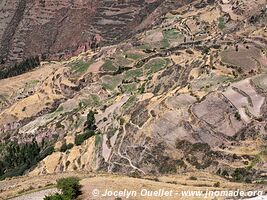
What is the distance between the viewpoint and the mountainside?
67250 mm

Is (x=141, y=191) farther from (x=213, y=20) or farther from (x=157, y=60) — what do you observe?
(x=213, y=20)

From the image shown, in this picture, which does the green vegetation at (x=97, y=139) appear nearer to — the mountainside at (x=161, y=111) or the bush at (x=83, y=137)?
the mountainside at (x=161, y=111)

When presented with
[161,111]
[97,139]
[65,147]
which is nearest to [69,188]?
[161,111]

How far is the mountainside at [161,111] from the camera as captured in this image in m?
67.2

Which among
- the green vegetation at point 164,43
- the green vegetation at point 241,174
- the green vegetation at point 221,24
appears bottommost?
the green vegetation at point 164,43

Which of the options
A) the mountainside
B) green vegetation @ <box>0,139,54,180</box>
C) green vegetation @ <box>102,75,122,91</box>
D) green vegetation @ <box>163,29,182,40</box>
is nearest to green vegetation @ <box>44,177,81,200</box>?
the mountainside

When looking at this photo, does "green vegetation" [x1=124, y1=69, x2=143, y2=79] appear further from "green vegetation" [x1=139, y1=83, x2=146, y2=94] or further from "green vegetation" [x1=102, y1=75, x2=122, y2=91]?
"green vegetation" [x1=139, y1=83, x2=146, y2=94]

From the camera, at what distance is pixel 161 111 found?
75000 mm

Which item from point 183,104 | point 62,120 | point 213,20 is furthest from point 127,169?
point 213,20

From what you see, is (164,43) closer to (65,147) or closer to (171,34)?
(171,34)

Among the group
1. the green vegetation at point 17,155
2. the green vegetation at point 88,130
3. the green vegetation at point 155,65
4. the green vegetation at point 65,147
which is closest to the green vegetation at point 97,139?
the green vegetation at point 88,130

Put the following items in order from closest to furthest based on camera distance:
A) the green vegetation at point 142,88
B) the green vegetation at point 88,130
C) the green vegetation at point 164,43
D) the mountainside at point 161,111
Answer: the mountainside at point 161,111, the green vegetation at point 88,130, the green vegetation at point 142,88, the green vegetation at point 164,43

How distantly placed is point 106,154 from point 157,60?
5830 cm

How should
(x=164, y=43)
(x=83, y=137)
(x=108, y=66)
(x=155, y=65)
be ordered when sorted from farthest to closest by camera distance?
(x=164, y=43), (x=108, y=66), (x=155, y=65), (x=83, y=137)
